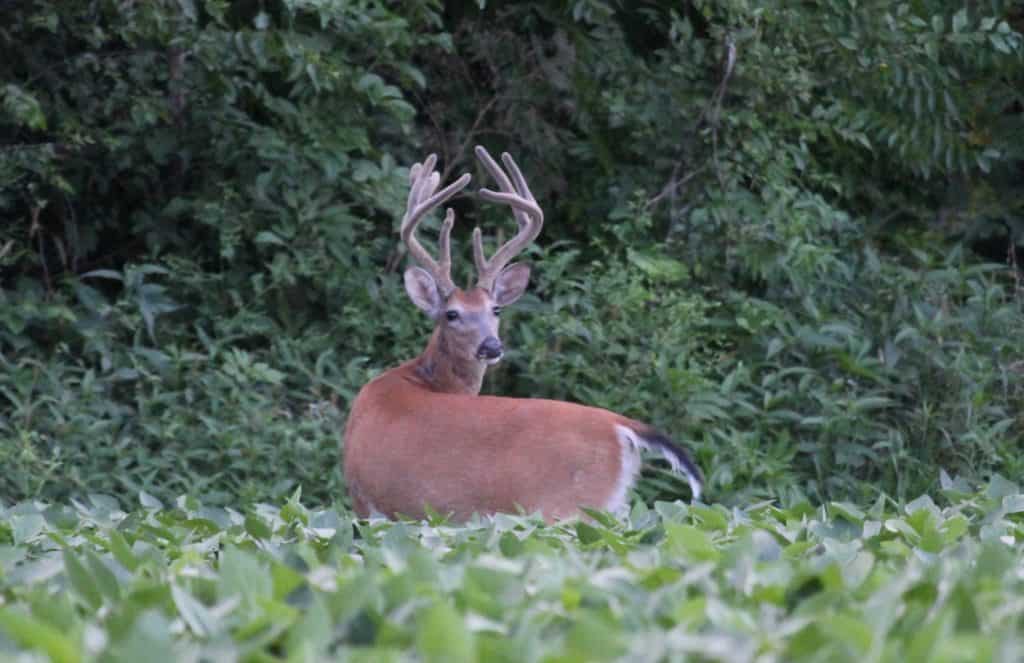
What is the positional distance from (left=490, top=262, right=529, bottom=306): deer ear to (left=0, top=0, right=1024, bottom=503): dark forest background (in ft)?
2.64

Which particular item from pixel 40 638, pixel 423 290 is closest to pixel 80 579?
pixel 40 638

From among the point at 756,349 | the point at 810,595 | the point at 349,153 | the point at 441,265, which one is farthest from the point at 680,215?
the point at 810,595

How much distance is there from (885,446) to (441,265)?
1984 millimetres

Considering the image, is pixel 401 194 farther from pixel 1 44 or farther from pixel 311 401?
pixel 1 44

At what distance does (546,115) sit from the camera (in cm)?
888

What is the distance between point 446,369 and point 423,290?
1.24ft

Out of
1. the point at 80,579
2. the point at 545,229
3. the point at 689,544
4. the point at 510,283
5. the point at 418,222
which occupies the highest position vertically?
the point at 80,579

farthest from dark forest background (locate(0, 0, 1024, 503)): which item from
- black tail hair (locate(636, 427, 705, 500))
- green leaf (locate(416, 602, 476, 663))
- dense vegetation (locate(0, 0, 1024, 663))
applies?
green leaf (locate(416, 602, 476, 663))

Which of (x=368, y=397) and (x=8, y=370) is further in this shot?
(x=8, y=370)

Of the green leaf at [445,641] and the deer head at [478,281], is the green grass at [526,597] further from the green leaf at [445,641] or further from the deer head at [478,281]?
the deer head at [478,281]

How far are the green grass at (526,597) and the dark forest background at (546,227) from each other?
12.2 feet

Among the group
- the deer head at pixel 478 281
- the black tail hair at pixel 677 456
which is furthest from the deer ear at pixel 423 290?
the black tail hair at pixel 677 456

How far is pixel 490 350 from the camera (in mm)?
6133

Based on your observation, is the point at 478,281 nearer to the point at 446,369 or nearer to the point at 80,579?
the point at 446,369
